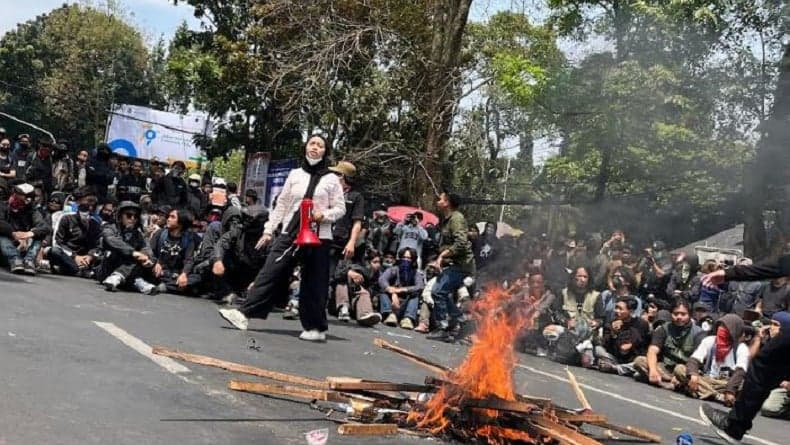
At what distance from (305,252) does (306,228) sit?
257 mm

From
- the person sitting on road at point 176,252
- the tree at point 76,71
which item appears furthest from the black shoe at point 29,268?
the tree at point 76,71

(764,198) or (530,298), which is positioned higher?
(764,198)

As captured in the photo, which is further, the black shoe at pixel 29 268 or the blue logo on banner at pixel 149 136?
the blue logo on banner at pixel 149 136

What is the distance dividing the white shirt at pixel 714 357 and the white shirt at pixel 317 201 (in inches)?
196

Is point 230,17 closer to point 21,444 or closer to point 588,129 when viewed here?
point 588,129

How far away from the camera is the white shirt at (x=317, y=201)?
8.27 metres

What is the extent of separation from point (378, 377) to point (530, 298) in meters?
4.65

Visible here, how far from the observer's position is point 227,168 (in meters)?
60.8

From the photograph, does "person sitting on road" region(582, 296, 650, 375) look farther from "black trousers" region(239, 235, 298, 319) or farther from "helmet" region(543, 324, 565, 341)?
"black trousers" region(239, 235, 298, 319)

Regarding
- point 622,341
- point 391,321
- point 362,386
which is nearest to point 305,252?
point 362,386

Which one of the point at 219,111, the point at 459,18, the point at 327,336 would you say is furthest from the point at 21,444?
the point at 219,111

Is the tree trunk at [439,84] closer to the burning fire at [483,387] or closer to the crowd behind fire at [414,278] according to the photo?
the crowd behind fire at [414,278]

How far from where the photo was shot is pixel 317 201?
826cm

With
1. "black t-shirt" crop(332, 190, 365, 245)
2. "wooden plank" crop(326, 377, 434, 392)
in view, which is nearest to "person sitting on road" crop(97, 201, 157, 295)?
"black t-shirt" crop(332, 190, 365, 245)
